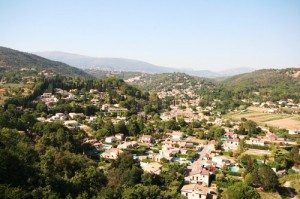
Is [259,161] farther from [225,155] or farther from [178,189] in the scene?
[178,189]

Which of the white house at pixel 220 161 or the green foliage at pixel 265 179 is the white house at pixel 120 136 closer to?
the white house at pixel 220 161

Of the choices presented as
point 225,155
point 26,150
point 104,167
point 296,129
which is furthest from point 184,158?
point 296,129

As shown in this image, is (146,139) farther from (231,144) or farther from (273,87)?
(273,87)

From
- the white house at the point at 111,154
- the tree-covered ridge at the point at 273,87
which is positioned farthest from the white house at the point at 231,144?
the tree-covered ridge at the point at 273,87

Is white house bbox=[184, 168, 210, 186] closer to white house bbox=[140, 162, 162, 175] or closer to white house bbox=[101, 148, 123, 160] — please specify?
white house bbox=[140, 162, 162, 175]

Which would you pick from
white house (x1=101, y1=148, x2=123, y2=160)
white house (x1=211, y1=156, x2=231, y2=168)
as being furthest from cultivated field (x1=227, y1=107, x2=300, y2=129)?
white house (x1=101, y1=148, x2=123, y2=160)
